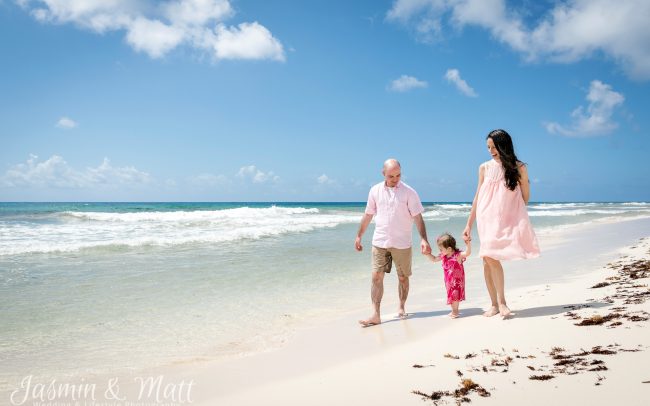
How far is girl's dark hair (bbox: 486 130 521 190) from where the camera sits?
4793 mm

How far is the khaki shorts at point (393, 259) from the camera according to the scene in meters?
5.32

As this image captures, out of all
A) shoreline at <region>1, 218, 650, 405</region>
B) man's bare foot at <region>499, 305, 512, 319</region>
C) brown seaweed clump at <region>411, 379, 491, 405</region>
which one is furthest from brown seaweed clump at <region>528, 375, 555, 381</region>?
man's bare foot at <region>499, 305, 512, 319</region>

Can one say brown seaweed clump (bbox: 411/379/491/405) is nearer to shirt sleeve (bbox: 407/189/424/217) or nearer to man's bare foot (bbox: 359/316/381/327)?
man's bare foot (bbox: 359/316/381/327)

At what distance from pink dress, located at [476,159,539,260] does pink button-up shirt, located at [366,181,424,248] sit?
82cm

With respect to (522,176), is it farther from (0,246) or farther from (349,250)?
(0,246)

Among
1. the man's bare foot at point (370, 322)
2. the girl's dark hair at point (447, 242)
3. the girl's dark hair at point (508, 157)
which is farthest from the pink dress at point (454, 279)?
the girl's dark hair at point (508, 157)

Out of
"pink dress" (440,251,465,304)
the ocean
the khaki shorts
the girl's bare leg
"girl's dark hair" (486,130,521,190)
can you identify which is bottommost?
the ocean

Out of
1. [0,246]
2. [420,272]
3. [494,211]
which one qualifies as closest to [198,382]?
[494,211]

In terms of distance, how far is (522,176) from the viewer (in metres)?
4.84

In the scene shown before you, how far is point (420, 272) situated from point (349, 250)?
3603 mm

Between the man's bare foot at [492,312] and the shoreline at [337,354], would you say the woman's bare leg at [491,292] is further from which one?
the shoreline at [337,354]

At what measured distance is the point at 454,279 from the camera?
532 centimetres

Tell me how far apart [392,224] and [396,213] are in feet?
0.47

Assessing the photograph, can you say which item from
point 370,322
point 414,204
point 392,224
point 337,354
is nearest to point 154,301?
point 370,322
